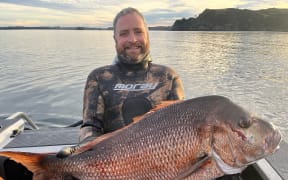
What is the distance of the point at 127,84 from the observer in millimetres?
4406

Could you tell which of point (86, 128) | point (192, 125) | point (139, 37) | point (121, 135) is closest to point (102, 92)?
point (86, 128)

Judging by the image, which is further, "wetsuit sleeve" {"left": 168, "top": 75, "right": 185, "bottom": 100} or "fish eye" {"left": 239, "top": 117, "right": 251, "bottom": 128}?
"wetsuit sleeve" {"left": 168, "top": 75, "right": 185, "bottom": 100}

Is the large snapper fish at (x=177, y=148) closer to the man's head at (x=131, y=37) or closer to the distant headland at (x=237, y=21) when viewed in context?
the man's head at (x=131, y=37)

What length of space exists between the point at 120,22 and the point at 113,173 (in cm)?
235

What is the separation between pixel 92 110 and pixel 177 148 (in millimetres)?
2075

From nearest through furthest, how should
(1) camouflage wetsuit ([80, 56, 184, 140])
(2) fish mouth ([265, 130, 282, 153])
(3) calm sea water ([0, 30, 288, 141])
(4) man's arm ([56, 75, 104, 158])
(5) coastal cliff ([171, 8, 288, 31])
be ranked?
(2) fish mouth ([265, 130, 282, 153]) → (4) man's arm ([56, 75, 104, 158]) → (1) camouflage wetsuit ([80, 56, 184, 140]) → (3) calm sea water ([0, 30, 288, 141]) → (5) coastal cliff ([171, 8, 288, 31])

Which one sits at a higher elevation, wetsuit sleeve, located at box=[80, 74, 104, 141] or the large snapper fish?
the large snapper fish

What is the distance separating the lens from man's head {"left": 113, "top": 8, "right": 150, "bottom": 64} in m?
4.38

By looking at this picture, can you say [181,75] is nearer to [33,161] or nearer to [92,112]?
[92,112]

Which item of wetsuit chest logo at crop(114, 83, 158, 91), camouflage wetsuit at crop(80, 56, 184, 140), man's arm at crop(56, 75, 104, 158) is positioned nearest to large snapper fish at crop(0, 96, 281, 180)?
man's arm at crop(56, 75, 104, 158)

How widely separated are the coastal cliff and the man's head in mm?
79307

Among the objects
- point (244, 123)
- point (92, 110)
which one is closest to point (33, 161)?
point (244, 123)

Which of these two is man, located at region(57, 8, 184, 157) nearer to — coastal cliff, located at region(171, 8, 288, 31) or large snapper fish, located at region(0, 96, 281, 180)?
large snapper fish, located at region(0, 96, 281, 180)

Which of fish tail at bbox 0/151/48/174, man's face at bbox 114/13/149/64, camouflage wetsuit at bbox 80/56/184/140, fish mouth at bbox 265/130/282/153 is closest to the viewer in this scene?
fish mouth at bbox 265/130/282/153
